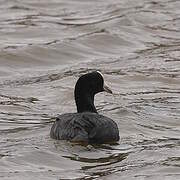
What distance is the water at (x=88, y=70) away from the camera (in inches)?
415

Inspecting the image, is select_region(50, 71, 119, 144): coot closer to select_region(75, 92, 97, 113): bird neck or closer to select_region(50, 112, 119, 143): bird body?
select_region(50, 112, 119, 143): bird body

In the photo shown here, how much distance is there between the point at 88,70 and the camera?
1603 centimetres

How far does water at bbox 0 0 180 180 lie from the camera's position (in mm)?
10539

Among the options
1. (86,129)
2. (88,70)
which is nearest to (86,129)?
(86,129)

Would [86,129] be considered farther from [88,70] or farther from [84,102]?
[88,70]

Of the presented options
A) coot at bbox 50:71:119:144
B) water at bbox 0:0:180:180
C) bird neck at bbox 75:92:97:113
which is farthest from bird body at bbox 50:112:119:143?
bird neck at bbox 75:92:97:113

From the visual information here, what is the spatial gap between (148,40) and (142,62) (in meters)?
1.85

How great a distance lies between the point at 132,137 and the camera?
11883mm

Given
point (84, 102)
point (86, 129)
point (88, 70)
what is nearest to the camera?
point (86, 129)

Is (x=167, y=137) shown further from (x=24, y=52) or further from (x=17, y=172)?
(x=24, y=52)

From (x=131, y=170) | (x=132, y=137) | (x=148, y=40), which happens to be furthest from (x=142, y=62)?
(x=131, y=170)

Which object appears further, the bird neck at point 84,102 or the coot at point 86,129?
the bird neck at point 84,102

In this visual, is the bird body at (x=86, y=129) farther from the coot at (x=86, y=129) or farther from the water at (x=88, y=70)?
the water at (x=88, y=70)

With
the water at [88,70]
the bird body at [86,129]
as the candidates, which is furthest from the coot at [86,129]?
the water at [88,70]
